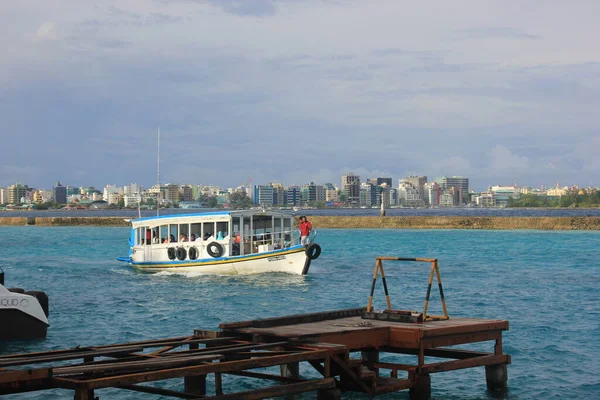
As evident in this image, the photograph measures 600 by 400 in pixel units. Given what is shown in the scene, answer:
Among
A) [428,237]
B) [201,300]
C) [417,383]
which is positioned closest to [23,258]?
[201,300]

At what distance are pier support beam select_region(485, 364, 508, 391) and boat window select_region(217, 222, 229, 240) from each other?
22.9m

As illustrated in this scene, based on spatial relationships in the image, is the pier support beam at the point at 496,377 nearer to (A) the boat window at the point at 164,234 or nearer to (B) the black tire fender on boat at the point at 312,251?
(B) the black tire fender on boat at the point at 312,251

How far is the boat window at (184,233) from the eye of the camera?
3994 centimetres

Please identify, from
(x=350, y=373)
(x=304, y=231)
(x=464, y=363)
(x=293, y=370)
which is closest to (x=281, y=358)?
(x=350, y=373)

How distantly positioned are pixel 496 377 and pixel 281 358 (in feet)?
19.1

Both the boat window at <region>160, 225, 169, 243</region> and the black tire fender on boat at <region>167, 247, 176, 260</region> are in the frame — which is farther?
the boat window at <region>160, 225, 169, 243</region>

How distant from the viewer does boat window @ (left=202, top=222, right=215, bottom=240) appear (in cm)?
3872

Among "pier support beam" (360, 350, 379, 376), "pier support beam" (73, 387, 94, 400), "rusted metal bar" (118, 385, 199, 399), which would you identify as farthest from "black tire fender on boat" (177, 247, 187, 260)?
"pier support beam" (73, 387, 94, 400)

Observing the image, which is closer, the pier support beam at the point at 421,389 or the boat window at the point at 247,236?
the pier support beam at the point at 421,389

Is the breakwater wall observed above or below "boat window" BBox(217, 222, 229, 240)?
below

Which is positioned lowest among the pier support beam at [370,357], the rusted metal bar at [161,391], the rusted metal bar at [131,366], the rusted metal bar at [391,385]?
the rusted metal bar at [391,385]

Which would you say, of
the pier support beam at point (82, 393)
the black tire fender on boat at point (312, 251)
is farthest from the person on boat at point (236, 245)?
the pier support beam at point (82, 393)

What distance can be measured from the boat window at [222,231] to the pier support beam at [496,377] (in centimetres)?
2294

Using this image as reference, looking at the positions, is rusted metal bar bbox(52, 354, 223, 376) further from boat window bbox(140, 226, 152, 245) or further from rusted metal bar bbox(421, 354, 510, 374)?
boat window bbox(140, 226, 152, 245)
